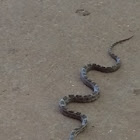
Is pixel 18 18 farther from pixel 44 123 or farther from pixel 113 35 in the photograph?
pixel 44 123

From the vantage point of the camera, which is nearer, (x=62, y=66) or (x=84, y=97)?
(x=84, y=97)

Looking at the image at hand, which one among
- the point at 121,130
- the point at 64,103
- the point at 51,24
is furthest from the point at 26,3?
the point at 121,130

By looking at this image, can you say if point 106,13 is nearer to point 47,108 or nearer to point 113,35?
point 113,35

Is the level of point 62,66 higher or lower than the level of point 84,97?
lower

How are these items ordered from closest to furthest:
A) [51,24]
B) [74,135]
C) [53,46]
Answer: [74,135] < [53,46] < [51,24]

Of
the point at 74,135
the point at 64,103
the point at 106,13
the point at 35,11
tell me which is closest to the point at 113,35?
the point at 106,13

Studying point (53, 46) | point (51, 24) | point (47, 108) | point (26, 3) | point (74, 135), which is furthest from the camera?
point (26, 3)

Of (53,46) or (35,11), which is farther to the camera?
(35,11)
